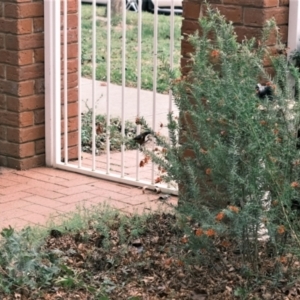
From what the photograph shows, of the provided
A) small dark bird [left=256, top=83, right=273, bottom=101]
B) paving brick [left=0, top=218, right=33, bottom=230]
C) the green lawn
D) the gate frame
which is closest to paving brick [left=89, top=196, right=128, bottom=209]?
the gate frame

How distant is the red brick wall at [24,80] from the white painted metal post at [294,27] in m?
2.27

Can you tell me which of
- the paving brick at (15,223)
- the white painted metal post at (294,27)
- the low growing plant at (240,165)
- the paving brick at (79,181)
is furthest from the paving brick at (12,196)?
the white painted metal post at (294,27)

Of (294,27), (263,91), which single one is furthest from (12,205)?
(263,91)

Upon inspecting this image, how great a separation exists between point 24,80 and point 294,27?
8.21ft

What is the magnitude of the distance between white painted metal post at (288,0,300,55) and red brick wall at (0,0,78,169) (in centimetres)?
227

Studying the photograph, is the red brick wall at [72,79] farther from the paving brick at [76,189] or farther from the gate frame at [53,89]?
the paving brick at [76,189]

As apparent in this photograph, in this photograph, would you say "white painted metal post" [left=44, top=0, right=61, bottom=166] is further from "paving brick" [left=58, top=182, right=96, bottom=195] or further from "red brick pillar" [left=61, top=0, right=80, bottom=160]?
"paving brick" [left=58, top=182, right=96, bottom=195]

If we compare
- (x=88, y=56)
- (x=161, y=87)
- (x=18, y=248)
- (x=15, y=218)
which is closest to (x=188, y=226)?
(x=18, y=248)

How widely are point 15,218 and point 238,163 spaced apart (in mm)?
2293

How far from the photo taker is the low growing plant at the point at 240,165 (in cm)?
421

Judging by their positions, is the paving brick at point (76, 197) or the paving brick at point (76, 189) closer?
the paving brick at point (76, 197)

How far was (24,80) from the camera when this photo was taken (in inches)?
288

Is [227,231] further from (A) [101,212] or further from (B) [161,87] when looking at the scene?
(B) [161,87]

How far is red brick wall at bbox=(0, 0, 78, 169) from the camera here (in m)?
7.25
